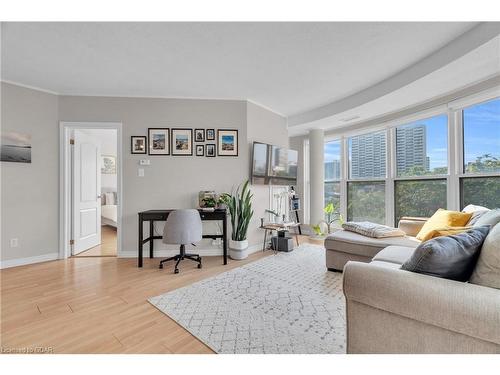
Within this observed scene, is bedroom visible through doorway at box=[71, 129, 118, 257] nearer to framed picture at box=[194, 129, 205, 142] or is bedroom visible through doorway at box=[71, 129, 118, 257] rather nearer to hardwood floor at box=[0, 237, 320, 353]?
hardwood floor at box=[0, 237, 320, 353]

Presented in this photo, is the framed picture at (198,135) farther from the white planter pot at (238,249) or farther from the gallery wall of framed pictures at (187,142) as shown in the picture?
the white planter pot at (238,249)

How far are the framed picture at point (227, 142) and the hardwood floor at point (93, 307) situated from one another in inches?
66.2

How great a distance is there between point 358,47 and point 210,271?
3.00 m

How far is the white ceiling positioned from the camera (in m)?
2.05

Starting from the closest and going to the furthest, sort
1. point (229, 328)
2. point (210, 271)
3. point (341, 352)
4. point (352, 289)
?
point (352, 289)
point (341, 352)
point (229, 328)
point (210, 271)

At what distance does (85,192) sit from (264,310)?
355 centimetres

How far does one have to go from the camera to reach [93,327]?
67.2 inches

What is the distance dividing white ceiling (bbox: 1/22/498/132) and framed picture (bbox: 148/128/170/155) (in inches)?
21.5

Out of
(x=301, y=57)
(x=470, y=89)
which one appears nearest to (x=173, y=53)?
(x=301, y=57)

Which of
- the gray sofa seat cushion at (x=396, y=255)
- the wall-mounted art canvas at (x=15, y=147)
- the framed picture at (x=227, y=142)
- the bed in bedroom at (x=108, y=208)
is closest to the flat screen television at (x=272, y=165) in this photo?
the framed picture at (x=227, y=142)

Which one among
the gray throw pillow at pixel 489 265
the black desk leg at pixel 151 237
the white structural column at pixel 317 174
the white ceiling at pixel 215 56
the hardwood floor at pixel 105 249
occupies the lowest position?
the hardwood floor at pixel 105 249

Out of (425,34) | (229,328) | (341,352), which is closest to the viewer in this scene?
(341,352)

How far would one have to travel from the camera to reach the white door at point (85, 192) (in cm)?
360

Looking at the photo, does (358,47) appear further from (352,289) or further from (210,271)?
(210,271)
